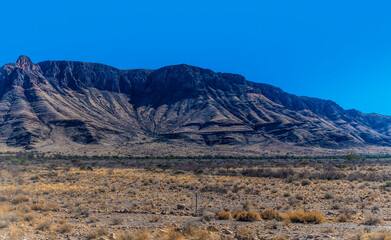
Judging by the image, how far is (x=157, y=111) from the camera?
5738 inches

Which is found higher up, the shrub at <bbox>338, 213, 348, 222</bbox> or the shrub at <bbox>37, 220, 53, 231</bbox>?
the shrub at <bbox>37, 220, 53, 231</bbox>

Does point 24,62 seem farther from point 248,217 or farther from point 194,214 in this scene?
point 248,217

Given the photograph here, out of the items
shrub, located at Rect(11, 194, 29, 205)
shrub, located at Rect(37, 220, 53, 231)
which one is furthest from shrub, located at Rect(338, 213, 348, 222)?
shrub, located at Rect(11, 194, 29, 205)

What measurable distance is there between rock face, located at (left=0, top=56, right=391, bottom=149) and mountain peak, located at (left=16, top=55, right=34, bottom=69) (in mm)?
856

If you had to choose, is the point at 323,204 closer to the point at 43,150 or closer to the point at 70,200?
the point at 70,200

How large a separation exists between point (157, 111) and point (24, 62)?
3619 inches

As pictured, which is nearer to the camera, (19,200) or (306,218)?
(306,218)

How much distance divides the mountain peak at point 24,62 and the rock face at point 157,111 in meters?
0.86

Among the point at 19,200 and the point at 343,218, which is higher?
the point at 19,200

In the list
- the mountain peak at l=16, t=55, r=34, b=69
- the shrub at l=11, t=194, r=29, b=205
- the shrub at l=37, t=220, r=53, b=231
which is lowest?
the shrub at l=37, t=220, r=53, b=231

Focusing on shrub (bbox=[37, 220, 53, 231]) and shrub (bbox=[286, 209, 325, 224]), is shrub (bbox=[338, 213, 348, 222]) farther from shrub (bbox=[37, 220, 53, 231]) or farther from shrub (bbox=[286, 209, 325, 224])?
shrub (bbox=[37, 220, 53, 231])

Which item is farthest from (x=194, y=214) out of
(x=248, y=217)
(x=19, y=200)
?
(x=19, y=200)

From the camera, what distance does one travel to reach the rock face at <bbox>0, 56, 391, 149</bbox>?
342 feet

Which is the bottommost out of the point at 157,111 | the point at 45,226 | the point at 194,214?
the point at 194,214
